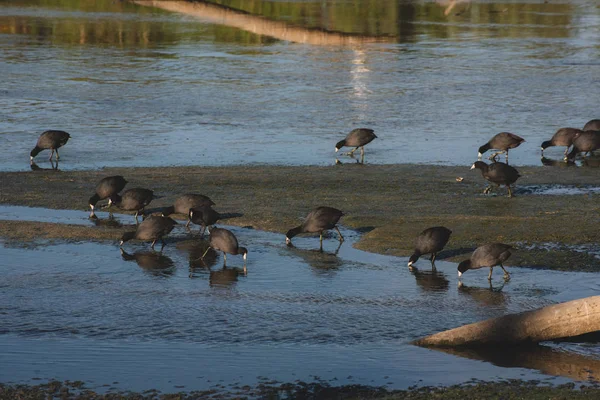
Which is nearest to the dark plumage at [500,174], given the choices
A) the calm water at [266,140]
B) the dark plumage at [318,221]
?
the calm water at [266,140]

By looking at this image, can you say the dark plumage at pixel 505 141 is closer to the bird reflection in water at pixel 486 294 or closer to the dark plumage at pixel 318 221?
the dark plumage at pixel 318 221

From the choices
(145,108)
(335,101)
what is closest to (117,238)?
(145,108)

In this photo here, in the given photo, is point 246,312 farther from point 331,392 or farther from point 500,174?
point 500,174

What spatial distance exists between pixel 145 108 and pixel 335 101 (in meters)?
5.23

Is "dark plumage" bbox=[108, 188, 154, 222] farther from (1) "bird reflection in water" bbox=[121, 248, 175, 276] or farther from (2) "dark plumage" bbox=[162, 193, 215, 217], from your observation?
(1) "bird reflection in water" bbox=[121, 248, 175, 276]

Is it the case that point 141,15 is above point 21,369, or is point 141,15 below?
above

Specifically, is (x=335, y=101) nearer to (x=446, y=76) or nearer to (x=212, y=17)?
(x=446, y=76)

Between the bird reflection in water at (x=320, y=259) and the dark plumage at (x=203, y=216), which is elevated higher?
the dark plumage at (x=203, y=216)

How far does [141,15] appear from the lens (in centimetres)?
5166

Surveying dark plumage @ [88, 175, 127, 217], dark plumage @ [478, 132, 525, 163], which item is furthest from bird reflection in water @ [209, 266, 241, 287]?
dark plumage @ [478, 132, 525, 163]

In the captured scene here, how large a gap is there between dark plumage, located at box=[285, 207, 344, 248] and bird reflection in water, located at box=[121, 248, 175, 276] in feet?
6.09

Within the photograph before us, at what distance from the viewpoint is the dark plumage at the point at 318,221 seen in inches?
606

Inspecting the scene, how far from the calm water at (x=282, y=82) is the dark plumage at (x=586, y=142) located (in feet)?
3.45

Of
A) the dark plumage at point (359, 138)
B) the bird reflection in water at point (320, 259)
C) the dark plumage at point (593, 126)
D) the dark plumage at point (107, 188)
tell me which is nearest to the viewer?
the bird reflection in water at point (320, 259)
